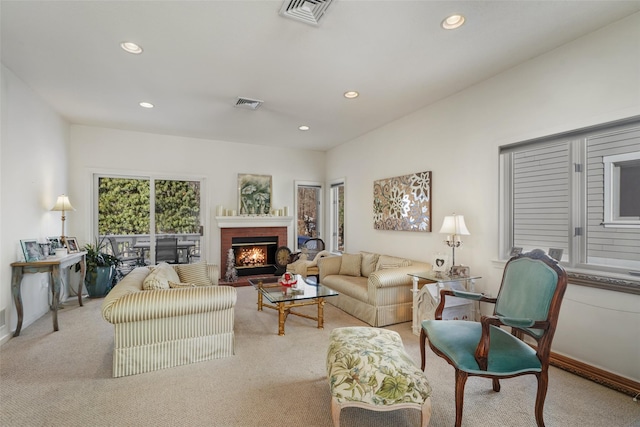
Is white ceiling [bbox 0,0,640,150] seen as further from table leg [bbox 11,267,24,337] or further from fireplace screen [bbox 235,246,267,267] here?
fireplace screen [bbox 235,246,267,267]

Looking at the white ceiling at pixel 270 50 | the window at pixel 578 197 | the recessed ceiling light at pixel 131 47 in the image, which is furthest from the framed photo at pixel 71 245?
the window at pixel 578 197

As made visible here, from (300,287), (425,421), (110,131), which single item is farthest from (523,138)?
(110,131)

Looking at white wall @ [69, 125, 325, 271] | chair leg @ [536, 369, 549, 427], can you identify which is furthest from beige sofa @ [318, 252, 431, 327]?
white wall @ [69, 125, 325, 271]

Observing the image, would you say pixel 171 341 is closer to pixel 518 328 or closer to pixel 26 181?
pixel 518 328

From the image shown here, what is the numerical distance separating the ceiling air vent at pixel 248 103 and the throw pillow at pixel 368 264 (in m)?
2.72

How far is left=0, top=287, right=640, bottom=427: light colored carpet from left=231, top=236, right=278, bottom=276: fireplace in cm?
321

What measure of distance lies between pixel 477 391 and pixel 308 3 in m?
3.09

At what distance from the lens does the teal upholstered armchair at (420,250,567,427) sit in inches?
70.5

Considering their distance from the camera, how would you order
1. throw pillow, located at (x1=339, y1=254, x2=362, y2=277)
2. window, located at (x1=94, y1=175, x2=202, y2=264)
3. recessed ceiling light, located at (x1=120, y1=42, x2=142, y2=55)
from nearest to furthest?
recessed ceiling light, located at (x1=120, y1=42, x2=142, y2=55) < throw pillow, located at (x1=339, y1=254, x2=362, y2=277) < window, located at (x1=94, y1=175, x2=202, y2=264)

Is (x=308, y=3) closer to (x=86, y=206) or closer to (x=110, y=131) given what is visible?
(x=110, y=131)

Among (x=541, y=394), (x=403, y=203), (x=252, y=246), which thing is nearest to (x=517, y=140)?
(x=403, y=203)

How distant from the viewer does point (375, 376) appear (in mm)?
1744

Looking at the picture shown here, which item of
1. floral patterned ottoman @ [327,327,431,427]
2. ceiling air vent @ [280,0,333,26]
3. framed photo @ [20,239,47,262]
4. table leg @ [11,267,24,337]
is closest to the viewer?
floral patterned ottoman @ [327,327,431,427]

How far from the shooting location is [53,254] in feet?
13.0
